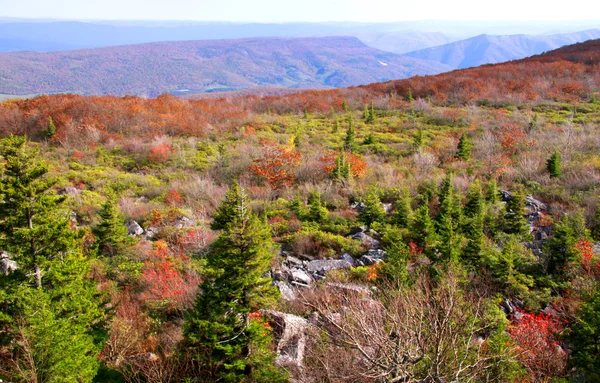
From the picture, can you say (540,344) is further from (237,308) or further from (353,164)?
(353,164)

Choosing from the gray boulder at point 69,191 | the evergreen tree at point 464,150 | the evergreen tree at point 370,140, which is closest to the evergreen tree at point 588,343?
the evergreen tree at point 464,150

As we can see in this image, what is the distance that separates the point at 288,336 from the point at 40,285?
4568mm

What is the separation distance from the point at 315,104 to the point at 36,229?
93.9ft

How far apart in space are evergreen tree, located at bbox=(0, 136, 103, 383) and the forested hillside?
3cm

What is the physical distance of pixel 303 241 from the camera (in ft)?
43.3

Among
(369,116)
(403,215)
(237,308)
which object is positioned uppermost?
(369,116)

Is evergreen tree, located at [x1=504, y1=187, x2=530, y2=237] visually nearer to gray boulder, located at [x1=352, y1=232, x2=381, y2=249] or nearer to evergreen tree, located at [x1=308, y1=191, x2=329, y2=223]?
gray boulder, located at [x1=352, y1=232, x2=381, y2=249]

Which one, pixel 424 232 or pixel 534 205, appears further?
pixel 534 205

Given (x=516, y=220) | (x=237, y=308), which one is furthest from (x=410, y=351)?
(x=516, y=220)

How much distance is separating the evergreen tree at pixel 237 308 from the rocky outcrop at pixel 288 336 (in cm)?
48

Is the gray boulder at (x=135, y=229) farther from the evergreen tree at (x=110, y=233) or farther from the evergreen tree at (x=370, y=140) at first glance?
the evergreen tree at (x=370, y=140)

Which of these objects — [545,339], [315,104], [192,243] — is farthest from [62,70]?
[545,339]

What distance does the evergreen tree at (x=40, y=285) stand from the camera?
5879 mm

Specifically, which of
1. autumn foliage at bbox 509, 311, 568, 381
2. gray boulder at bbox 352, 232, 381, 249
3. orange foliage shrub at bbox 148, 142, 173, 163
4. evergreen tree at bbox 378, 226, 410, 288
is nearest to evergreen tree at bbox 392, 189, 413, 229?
gray boulder at bbox 352, 232, 381, 249
